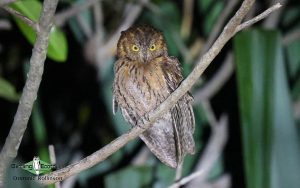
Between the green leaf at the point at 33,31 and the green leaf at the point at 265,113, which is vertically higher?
the green leaf at the point at 33,31

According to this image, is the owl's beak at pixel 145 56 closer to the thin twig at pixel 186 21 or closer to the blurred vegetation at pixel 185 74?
the blurred vegetation at pixel 185 74

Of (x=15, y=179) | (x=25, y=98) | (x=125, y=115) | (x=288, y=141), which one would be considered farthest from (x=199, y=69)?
(x=125, y=115)

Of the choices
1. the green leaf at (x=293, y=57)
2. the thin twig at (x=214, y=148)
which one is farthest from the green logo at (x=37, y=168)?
the green leaf at (x=293, y=57)

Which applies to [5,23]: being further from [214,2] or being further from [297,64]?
[297,64]

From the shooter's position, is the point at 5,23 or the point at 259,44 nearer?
the point at 259,44

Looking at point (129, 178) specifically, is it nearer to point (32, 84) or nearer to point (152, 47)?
point (152, 47)

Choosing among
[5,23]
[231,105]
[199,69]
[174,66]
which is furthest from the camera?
[231,105]

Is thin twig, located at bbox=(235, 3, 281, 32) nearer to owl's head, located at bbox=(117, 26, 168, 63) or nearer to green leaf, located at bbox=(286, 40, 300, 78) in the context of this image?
owl's head, located at bbox=(117, 26, 168, 63)
